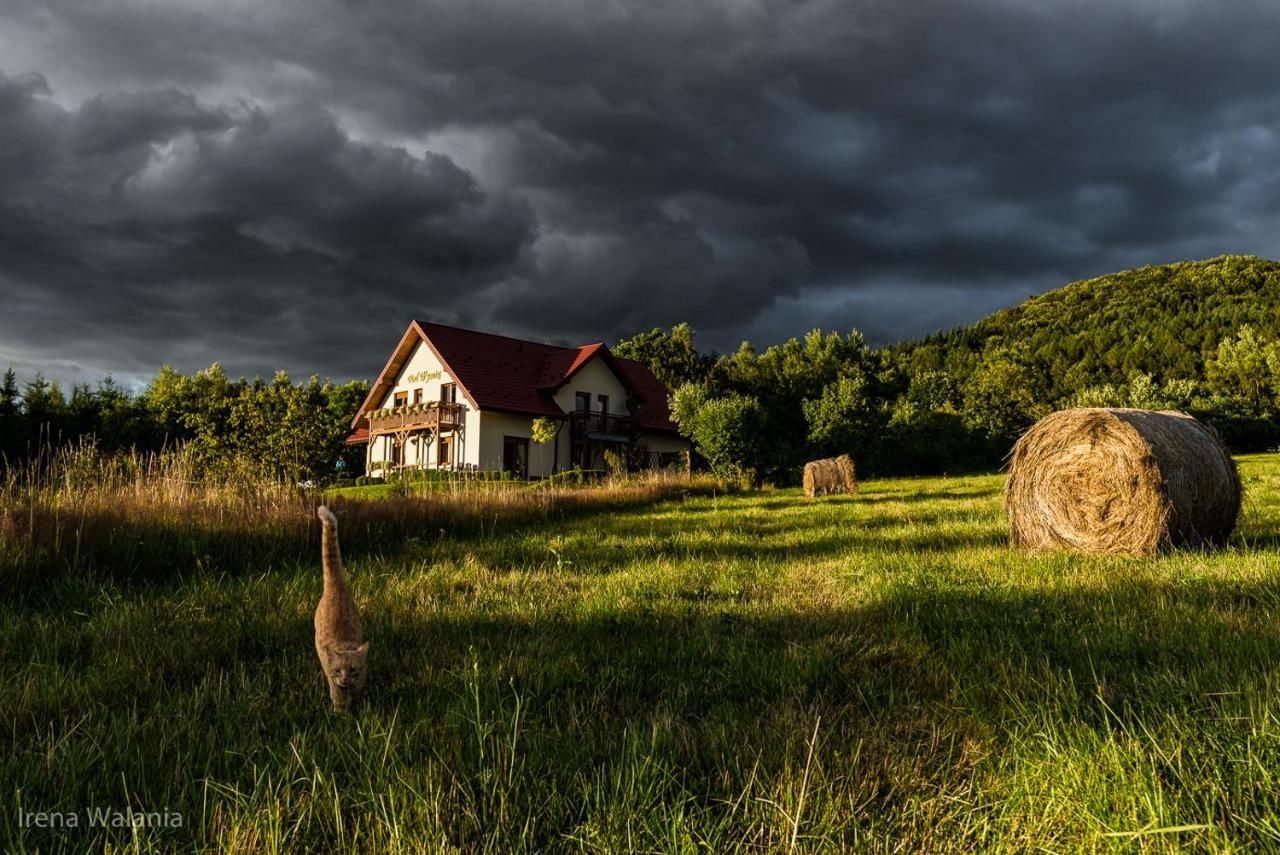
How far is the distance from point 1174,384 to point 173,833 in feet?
152

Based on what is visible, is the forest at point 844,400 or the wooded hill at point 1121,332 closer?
the forest at point 844,400

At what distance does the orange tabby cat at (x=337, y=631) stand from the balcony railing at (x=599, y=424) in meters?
33.1

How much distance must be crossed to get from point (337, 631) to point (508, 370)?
34496 mm

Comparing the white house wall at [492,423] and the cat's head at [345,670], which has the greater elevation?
the white house wall at [492,423]

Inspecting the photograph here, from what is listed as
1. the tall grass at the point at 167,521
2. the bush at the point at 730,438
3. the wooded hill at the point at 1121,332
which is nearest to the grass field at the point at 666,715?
the tall grass at the point at 167,521

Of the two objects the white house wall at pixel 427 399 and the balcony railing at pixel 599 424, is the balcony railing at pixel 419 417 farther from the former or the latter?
the balcony railing at pixel 599 424

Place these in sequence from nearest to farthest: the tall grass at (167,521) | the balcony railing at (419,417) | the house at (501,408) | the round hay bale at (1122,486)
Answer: the tall grass at (167,521), the round hay bale at (1122,486), the balcony railing at (419,417), the house at (501,408)

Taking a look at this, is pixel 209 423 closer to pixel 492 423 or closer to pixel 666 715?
pixel 666 715

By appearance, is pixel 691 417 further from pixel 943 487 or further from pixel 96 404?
pixel 96 404

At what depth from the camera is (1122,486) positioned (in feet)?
24.8

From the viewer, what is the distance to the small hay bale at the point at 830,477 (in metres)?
22.1

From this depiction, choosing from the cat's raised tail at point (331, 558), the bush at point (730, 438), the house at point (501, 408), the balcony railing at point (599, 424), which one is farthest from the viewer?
the balcony railing at point (599, 424)

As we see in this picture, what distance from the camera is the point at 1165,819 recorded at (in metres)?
1.76

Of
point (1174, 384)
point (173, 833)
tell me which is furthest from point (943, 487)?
point (1174, 384)
